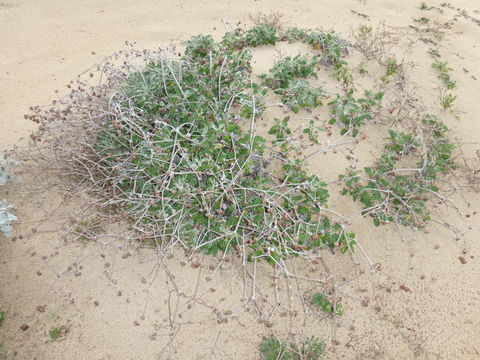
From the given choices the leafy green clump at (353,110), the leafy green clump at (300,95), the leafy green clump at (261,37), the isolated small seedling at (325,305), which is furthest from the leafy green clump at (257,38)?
the isolated small seedling at (325,305)

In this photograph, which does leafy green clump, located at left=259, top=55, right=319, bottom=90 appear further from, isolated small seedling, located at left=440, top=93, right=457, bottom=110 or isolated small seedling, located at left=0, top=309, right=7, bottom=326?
isolated small seedling, located at left=0, top=309, right=7, bottom=326

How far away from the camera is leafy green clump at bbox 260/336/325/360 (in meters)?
2.22

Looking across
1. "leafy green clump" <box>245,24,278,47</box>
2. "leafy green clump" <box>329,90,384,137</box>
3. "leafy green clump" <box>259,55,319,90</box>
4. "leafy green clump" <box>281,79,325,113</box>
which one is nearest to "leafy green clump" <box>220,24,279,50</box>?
"leafy green clump" <box>245,24,278,47</box>

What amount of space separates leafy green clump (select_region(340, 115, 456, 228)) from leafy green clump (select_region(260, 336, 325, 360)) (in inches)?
36.4

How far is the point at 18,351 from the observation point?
2242 mm

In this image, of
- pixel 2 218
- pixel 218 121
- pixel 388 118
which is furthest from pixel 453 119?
pixel 2 218

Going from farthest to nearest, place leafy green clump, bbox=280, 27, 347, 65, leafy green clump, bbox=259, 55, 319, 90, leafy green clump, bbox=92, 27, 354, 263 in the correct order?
leafy green clump, bbox=280, 27, 347, 65 < leafy green clump, bbox=259, 55, 319, 90 < leafy green clump, bbox=92, 27, 354, 263

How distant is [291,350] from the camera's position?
2.26 m

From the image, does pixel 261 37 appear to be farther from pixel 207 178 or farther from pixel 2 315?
pixel 2 315

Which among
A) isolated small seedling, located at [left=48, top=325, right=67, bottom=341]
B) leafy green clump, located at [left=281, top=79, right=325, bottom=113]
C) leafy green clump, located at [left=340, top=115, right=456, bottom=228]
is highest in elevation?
leafy green clump, located at [left=281, top=79, right=325, bottom=113]

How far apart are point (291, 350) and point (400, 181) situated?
4.62 ft

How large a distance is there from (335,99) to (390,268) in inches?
57.3

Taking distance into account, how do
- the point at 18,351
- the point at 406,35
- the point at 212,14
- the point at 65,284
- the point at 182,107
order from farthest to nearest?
the point at 212,14
the point at 406,35
the point at 182,107
the point at 65,284
the point at 18,351

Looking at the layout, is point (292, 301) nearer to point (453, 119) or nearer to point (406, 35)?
point (453, 119)
